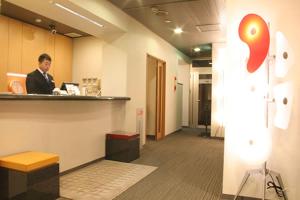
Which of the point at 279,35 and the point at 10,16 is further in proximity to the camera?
the point at 10,16

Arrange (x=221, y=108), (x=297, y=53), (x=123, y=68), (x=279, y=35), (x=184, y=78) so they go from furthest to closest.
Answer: (x=184, y=78)
(x=221, y=108)
(x=123, y=68)
(x=297, y=53)
(x=279, y=35)

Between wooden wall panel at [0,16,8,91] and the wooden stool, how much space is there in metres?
2.93

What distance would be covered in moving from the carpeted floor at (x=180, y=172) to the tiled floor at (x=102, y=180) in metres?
0.14

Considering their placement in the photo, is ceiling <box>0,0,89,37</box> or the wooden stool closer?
the wooden stool

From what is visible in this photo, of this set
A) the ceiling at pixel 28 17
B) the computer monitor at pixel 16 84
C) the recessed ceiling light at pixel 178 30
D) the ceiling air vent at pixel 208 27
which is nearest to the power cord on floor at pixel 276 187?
the computer monitor at pixel 16 84

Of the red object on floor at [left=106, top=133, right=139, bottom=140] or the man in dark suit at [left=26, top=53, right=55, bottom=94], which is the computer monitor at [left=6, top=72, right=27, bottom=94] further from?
the red object on floor at [left=106, top=133, right=139, bottom=140]

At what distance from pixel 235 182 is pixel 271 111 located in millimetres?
890

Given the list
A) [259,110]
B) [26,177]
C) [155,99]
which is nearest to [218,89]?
[155,99]

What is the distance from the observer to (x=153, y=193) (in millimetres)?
2908

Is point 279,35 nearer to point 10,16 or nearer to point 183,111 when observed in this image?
point 10,16

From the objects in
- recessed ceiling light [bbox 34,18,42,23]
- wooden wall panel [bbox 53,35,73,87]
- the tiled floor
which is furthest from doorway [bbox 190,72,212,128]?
recessed ceiling light [bbox 34,18,42,23]

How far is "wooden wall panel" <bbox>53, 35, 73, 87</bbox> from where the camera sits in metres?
6.04

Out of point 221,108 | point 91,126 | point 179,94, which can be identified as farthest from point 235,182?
point 179,94

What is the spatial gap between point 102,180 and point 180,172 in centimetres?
121
